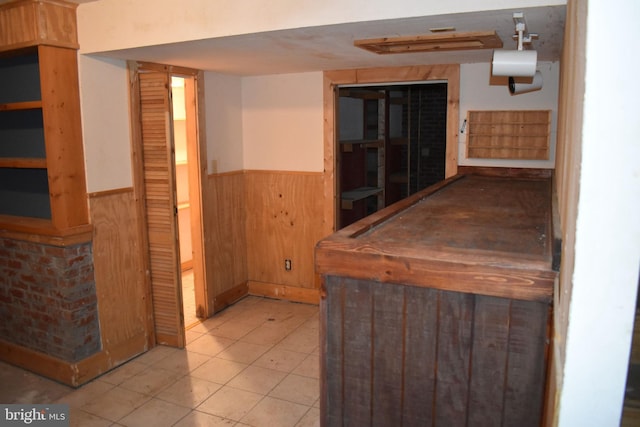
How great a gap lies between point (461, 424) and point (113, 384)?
2.65 meters

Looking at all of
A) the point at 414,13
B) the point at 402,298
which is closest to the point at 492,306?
the point at 402,298

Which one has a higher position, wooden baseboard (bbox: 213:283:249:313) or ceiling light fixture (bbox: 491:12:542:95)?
ceiling light fixture (bbox: 491:12:542:95)

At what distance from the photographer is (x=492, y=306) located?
4.66 feet

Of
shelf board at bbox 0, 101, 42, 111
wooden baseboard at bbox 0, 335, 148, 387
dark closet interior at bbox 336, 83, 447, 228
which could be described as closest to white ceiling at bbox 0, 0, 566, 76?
shelf board at bbox 0, 101, 42, 111

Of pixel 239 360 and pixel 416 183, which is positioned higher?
pixel 416 183

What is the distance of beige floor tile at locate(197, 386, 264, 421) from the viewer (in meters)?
3.03

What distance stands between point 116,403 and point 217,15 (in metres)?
2.43

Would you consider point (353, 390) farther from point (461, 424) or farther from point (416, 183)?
point (416, 183)

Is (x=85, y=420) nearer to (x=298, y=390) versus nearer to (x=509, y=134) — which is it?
(x=298, y=390)

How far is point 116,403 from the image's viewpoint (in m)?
3.12

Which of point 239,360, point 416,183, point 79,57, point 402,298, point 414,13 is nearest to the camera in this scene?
point 402,298

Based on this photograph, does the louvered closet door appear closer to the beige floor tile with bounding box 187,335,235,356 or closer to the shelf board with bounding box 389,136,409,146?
the beige floor tile with bounding box 187,335,235,356

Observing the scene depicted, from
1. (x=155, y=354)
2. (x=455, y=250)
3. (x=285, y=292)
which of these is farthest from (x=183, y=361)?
(x=455, y=250)

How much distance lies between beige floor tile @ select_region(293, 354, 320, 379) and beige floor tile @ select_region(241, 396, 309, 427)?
382 mm
